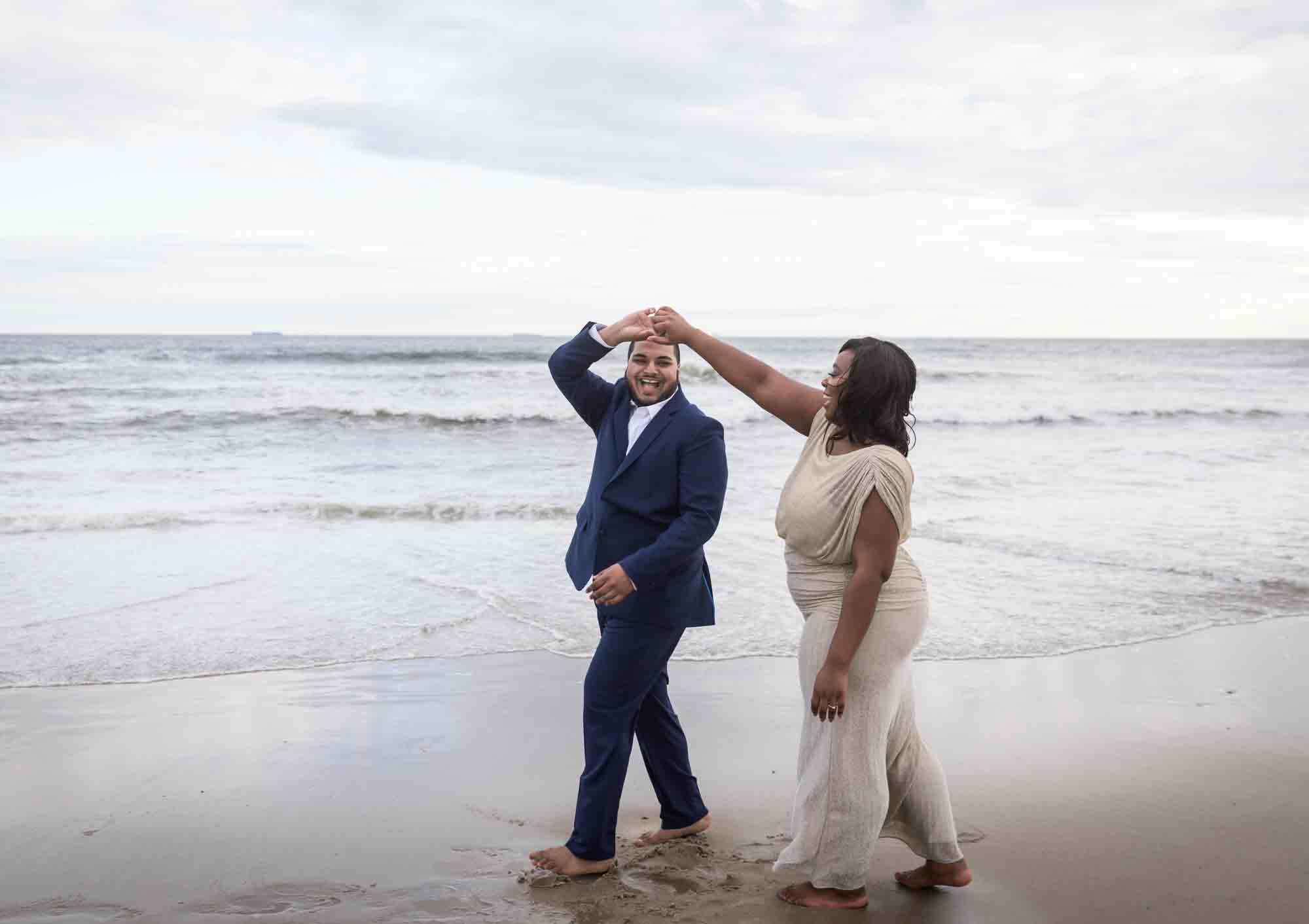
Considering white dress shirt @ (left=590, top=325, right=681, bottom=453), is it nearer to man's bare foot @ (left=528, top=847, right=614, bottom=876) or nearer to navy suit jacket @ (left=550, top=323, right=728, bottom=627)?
navy suit jacket @ (left=550, top=323, right=728, bottom=627)

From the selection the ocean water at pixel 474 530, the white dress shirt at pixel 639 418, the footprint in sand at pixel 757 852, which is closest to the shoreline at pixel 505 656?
the ocean water at pixel 474 530

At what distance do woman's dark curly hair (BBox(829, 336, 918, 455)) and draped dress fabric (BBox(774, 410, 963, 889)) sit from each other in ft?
0.20

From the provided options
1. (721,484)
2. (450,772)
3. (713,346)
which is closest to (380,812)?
(450,772)

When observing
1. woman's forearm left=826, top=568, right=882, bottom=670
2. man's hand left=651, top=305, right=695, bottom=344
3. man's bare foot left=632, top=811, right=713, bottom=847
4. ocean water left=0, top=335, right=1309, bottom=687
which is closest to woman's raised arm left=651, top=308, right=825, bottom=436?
man's hand left=651, top=305, right=695, bottom=344

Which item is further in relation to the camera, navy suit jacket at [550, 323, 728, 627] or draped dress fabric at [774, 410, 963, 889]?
navy suit jacket at [550, 323, 728, 627]

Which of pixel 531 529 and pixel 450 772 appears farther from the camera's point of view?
pixel 531 529

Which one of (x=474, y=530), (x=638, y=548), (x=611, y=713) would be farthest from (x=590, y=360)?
(x=474, y=530)

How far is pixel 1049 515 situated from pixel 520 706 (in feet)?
23.9

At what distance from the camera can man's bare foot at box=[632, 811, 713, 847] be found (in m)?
3.81

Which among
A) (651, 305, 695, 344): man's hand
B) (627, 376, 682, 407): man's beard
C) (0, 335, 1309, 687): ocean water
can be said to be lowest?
(0, 335, 1309, 687): ocean water

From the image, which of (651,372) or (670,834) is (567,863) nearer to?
(670,834)

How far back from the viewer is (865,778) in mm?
3195

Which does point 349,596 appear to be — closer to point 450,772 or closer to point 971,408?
point 450,772

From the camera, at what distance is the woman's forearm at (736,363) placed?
3436 millimetres
